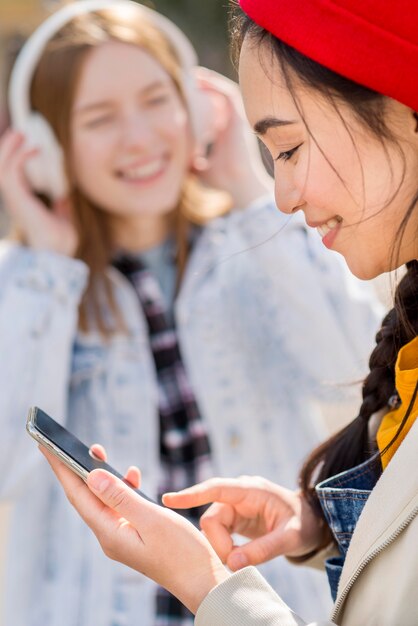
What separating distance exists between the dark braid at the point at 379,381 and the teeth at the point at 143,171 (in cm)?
106

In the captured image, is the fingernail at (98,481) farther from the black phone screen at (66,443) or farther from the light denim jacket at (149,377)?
the light denim jacket at (149,377)

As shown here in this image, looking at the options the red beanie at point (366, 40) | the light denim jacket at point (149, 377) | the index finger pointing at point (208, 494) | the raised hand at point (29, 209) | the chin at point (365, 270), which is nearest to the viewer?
the red beanie at point (366, 40)

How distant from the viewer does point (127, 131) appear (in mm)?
2119

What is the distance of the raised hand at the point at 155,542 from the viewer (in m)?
1.01

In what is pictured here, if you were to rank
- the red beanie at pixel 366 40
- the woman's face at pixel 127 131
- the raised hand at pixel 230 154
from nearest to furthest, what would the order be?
the red beanie at pixel 366 40 < the woman's face at pixel 127 131 < the raised hand at pixel 230 154

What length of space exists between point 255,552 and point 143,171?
45.1 inches

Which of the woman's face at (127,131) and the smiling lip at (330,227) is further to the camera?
the woman's face at (127,131)

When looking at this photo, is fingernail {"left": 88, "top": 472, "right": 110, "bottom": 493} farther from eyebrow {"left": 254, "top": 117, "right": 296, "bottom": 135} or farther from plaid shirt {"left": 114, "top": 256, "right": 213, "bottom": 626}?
plaid shirt {"left": 114, "top": 256, "right": 213, "bottom": 626}

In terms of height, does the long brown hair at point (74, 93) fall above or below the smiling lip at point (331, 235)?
below

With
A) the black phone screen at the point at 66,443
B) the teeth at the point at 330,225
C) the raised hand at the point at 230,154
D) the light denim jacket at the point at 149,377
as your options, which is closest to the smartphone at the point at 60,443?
the black phone screen at the point at 66,443

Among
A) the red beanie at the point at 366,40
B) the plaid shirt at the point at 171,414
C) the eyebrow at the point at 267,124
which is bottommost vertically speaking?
the plaid shirt at the point at 171,414

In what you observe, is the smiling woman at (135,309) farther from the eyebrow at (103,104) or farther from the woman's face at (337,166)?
the woman's face at (337,166)

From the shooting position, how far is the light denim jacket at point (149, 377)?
1.94 metres

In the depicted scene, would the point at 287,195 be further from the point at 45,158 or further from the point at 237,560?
the point at 45,158
